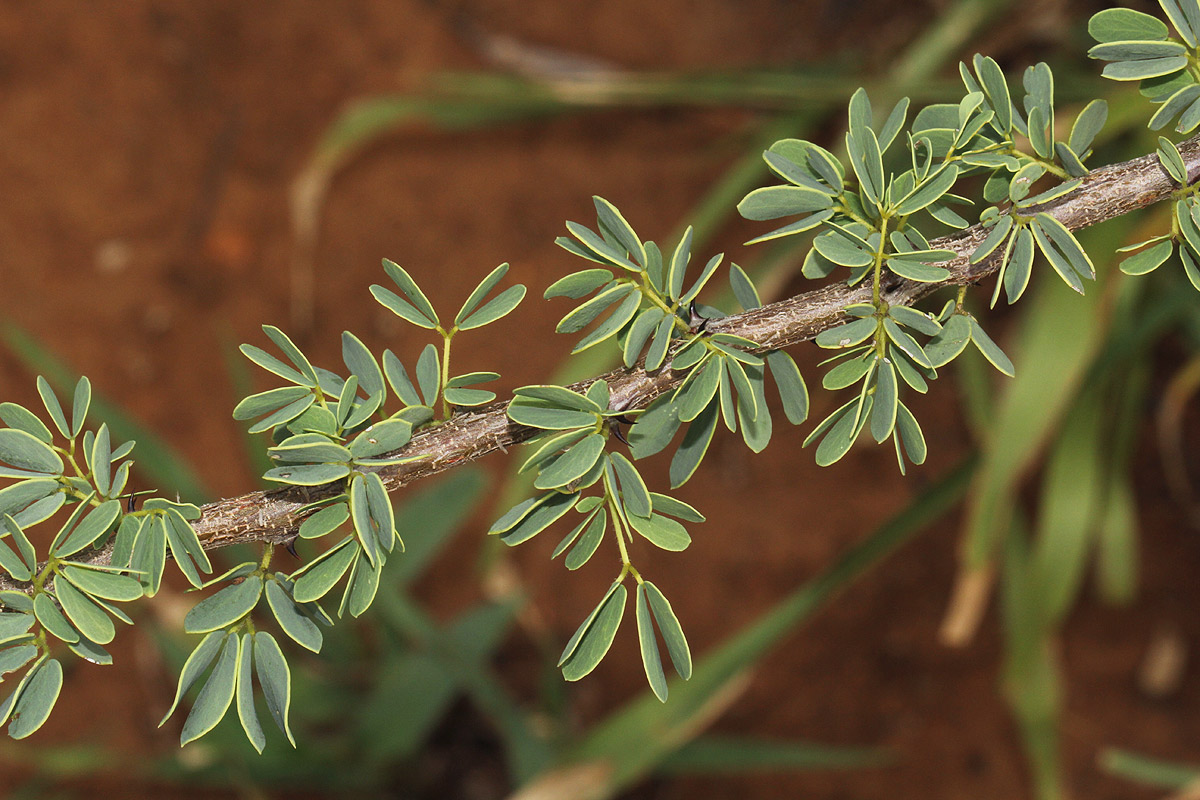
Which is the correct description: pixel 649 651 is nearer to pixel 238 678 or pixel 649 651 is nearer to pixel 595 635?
pixel 595 635

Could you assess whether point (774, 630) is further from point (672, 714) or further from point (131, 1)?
point (131, 1)

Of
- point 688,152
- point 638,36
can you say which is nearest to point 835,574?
point 688,152

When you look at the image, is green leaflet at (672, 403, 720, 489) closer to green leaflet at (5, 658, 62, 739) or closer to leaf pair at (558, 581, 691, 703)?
leaf pair at (558, 581, 691, 703)

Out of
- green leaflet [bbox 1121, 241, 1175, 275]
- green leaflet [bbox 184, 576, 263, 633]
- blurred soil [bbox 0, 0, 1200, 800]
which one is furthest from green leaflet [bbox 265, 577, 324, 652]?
blurred soil [bbox 0, 0, 1200, 800]

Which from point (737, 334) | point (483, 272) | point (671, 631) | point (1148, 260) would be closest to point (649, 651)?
point (671, 631)

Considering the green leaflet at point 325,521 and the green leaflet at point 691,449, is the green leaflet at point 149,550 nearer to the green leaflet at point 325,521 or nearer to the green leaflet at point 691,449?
the green leaflet at point 325,521
